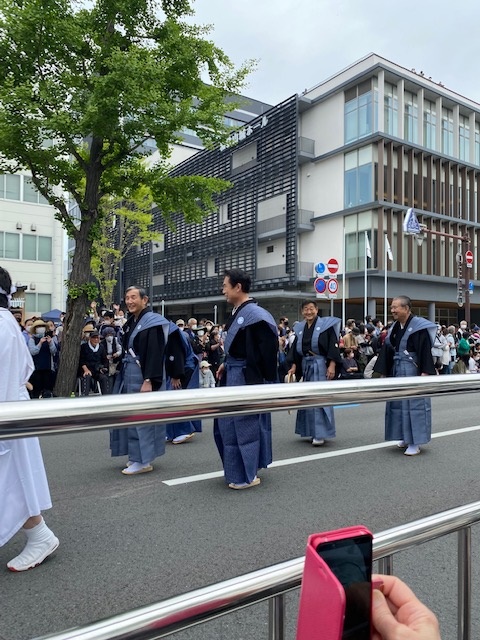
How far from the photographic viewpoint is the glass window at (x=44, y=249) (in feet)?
83.1

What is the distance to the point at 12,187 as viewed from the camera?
2408 centimetres

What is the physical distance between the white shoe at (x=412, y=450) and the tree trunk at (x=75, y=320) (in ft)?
23.0

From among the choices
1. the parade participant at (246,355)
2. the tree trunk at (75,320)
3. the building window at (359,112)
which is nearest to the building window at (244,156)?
the building window at (359,112)

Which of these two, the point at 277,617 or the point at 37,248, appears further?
the point at 37,248

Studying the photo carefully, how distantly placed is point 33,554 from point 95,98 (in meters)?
8.21

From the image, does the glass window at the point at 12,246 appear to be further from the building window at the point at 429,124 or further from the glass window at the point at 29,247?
the building window at the point at 429,124

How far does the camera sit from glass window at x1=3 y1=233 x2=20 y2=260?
24.3 m

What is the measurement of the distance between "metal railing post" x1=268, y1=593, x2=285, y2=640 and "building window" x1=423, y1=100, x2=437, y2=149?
3031 cm

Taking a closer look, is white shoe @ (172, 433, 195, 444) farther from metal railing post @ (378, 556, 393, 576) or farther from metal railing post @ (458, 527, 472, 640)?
metal railing post @ (378, 556, 393, 576)

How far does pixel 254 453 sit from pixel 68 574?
184 cm

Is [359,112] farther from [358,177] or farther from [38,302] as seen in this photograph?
[38,302]

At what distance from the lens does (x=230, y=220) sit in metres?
32.7

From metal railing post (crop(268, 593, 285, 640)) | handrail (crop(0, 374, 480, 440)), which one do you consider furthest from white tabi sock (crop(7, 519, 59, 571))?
handrail (crop(0, 374, 480, 440))

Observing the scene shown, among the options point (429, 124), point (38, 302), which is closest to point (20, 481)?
point (38, 302)
